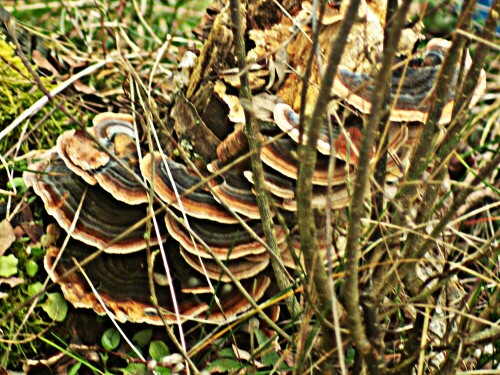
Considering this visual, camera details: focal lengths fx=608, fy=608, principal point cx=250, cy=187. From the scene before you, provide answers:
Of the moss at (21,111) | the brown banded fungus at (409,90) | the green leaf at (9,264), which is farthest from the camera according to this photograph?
the moss at (21,111)

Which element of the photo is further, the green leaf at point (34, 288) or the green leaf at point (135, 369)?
the green leaf at point (34, 288)

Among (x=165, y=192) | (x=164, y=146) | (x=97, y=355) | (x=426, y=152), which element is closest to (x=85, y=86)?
(x=164, y=146)

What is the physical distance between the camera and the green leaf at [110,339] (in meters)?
2.62

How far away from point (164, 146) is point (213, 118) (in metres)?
0.28

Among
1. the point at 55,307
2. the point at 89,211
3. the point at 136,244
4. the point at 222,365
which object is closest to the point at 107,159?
the point at 89,211

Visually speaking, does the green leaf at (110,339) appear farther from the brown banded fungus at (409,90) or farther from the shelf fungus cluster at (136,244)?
the brown banded fungus at (409,90)

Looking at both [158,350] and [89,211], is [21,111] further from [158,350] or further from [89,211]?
[158,350]

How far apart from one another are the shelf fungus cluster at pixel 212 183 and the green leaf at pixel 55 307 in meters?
0.08

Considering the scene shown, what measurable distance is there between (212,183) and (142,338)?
741 mm

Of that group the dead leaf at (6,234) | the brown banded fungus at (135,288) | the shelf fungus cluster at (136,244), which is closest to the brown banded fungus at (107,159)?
the shelf fungus cluster at (136,244)

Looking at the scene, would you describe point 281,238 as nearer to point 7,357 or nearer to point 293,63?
point 293,63

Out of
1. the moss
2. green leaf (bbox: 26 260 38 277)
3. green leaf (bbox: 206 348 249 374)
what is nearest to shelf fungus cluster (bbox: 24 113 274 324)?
green leaf (bbox: 26 260 38 277)

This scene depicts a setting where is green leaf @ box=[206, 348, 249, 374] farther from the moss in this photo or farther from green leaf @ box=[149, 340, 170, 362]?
the moss

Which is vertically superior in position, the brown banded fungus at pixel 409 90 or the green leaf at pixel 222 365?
the brown banded fungus at pixel 409 90
